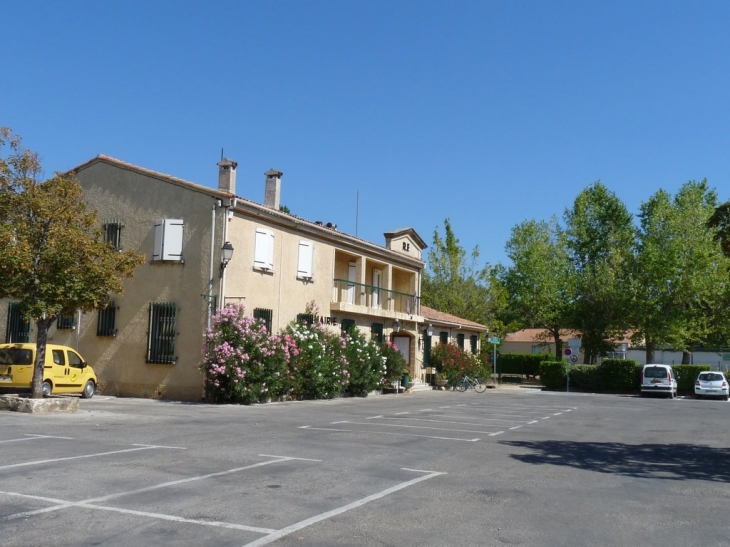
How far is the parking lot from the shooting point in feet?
21.1

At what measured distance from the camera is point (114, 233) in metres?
25.0

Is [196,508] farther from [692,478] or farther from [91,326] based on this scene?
[91,326]

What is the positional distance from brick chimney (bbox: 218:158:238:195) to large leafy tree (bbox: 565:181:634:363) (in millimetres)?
31604

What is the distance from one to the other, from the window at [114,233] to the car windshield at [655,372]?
90.0 ft

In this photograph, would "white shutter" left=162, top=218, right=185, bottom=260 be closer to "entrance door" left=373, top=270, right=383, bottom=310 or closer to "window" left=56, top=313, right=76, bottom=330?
"window" left=56, top=313, right=76, bottom=330

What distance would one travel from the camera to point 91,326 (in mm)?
24969

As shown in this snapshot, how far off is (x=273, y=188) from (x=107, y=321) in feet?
26.3

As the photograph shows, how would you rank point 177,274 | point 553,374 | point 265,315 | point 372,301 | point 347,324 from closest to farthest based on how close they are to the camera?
point 177,274, point 265,315, point 347,324, point 372,301, point 553,374

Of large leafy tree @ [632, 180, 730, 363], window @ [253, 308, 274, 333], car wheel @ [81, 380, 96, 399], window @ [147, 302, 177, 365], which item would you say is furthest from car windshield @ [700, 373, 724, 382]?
car wheel @ [81, 380, 96, 399]

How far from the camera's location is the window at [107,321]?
24469 mm

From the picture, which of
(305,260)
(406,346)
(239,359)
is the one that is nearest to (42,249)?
(239,359)

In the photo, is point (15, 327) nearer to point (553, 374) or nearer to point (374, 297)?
point (374, 297)

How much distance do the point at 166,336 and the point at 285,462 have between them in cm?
1416

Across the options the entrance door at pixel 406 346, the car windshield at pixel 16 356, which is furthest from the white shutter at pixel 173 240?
the entrance door at pixel 406 346
